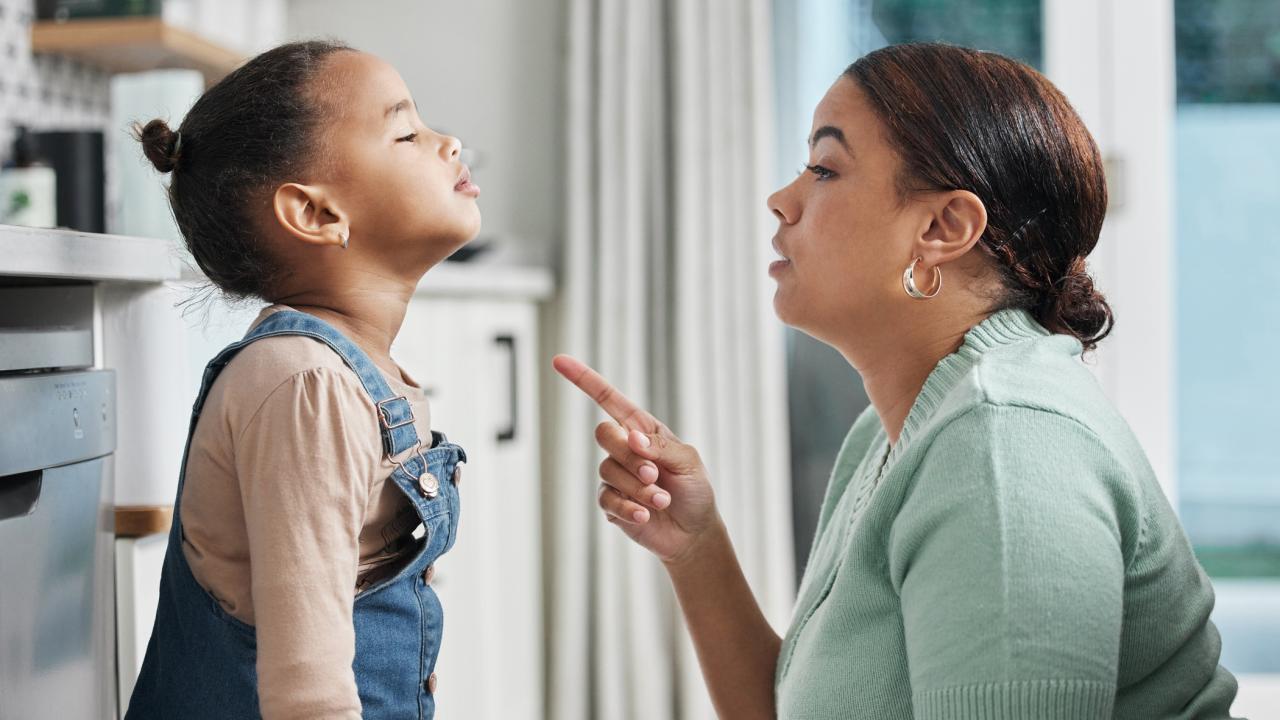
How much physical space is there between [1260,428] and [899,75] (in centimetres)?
186

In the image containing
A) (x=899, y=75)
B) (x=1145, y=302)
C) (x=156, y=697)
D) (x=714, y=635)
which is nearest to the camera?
(x=156, y=697)

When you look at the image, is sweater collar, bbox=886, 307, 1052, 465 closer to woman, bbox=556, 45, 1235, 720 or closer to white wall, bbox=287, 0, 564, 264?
woman, bbox=556, 45, 1235, 720

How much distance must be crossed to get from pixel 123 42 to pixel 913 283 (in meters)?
1.63

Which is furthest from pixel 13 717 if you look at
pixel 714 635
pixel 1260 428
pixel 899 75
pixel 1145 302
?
pixel 1260 428

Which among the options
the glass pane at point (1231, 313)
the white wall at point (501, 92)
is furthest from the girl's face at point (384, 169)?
the glass pane at point (1231, 313)

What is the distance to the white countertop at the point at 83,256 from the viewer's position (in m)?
0.81

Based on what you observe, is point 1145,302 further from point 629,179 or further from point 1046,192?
point 1046,192

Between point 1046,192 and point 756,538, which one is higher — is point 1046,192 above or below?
above

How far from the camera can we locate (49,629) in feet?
2.95

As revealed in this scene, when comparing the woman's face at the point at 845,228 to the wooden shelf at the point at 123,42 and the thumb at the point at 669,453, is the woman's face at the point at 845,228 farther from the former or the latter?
the wooden shelf at the point at 123,42

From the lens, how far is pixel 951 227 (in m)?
0.94

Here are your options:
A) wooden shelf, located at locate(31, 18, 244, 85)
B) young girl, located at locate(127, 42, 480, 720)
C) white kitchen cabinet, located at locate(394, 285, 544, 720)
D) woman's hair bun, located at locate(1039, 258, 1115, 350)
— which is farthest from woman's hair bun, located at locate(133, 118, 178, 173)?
wooden shelf, located at locate(31, 18, 244, 85)

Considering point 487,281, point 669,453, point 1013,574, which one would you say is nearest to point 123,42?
point 487,281

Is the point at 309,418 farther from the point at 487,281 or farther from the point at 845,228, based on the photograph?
the point at 487,281
